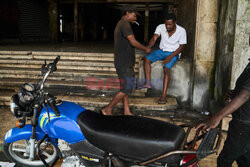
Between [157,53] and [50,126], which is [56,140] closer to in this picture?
[50,126]

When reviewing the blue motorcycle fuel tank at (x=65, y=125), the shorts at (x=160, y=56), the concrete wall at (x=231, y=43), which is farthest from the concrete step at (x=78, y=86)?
the blue motorcycle fuel tank at (x=65, y=125)

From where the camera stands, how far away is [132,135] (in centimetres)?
186

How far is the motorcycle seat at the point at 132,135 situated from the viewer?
1796mm

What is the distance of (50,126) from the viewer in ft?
7.06

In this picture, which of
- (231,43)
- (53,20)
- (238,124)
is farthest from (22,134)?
(53,20)

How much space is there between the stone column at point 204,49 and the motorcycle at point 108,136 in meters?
3.18

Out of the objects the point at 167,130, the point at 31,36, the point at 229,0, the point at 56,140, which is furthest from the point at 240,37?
the point at 31,36

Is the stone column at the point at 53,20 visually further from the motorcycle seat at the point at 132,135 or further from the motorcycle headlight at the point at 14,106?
the motorcycle seat at the point at 132,135

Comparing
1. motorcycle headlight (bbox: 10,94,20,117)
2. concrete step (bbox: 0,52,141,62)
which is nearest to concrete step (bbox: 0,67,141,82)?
concrete step (bbox: 0,52,141,62)

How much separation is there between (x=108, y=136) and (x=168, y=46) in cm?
357

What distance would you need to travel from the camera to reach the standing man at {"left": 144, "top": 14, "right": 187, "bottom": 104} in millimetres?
4795

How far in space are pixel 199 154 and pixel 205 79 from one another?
12.1 feet

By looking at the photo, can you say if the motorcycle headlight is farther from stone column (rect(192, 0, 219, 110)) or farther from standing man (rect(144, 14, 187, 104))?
stone column (rect(192, 0, 219, 110))

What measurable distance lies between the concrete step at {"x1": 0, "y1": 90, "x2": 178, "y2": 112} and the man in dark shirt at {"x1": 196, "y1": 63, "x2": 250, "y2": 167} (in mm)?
2678
